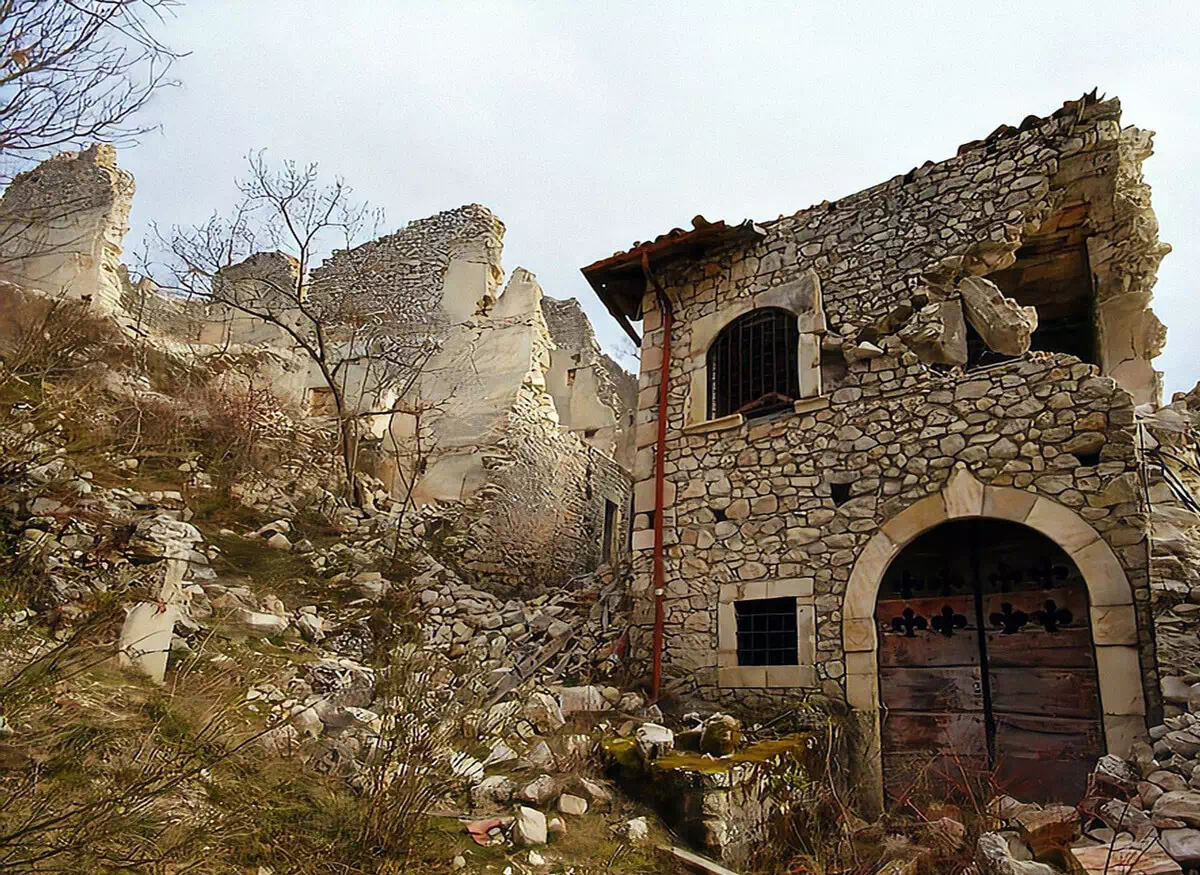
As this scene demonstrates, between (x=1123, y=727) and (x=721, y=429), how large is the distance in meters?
4.15

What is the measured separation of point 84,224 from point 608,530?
1272 cm

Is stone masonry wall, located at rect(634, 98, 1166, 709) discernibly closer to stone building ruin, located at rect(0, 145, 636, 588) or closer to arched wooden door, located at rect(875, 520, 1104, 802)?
arched wooden door, located at rect(875, 520, 1104, 802)

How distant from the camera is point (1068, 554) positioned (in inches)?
242

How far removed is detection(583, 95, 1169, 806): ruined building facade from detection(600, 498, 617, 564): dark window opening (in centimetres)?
582

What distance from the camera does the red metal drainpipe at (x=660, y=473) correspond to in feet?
26.0

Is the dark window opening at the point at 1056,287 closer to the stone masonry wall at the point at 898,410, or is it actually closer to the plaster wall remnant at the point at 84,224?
the stone masonry wall at the point at 898,410

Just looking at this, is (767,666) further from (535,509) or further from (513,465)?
(513,465)

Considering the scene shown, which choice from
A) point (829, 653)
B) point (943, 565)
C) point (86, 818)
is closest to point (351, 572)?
point (829, 653)

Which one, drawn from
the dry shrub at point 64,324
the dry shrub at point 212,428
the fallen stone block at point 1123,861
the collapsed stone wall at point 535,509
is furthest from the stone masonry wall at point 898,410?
the dry shrub at point 212,428

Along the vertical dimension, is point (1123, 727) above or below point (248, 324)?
below

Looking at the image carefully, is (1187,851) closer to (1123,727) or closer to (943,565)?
(1123,727)

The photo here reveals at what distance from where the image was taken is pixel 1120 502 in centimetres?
602

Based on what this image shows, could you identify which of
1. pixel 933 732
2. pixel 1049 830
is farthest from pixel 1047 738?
pixel 1049 830

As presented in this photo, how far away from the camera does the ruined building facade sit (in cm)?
623
